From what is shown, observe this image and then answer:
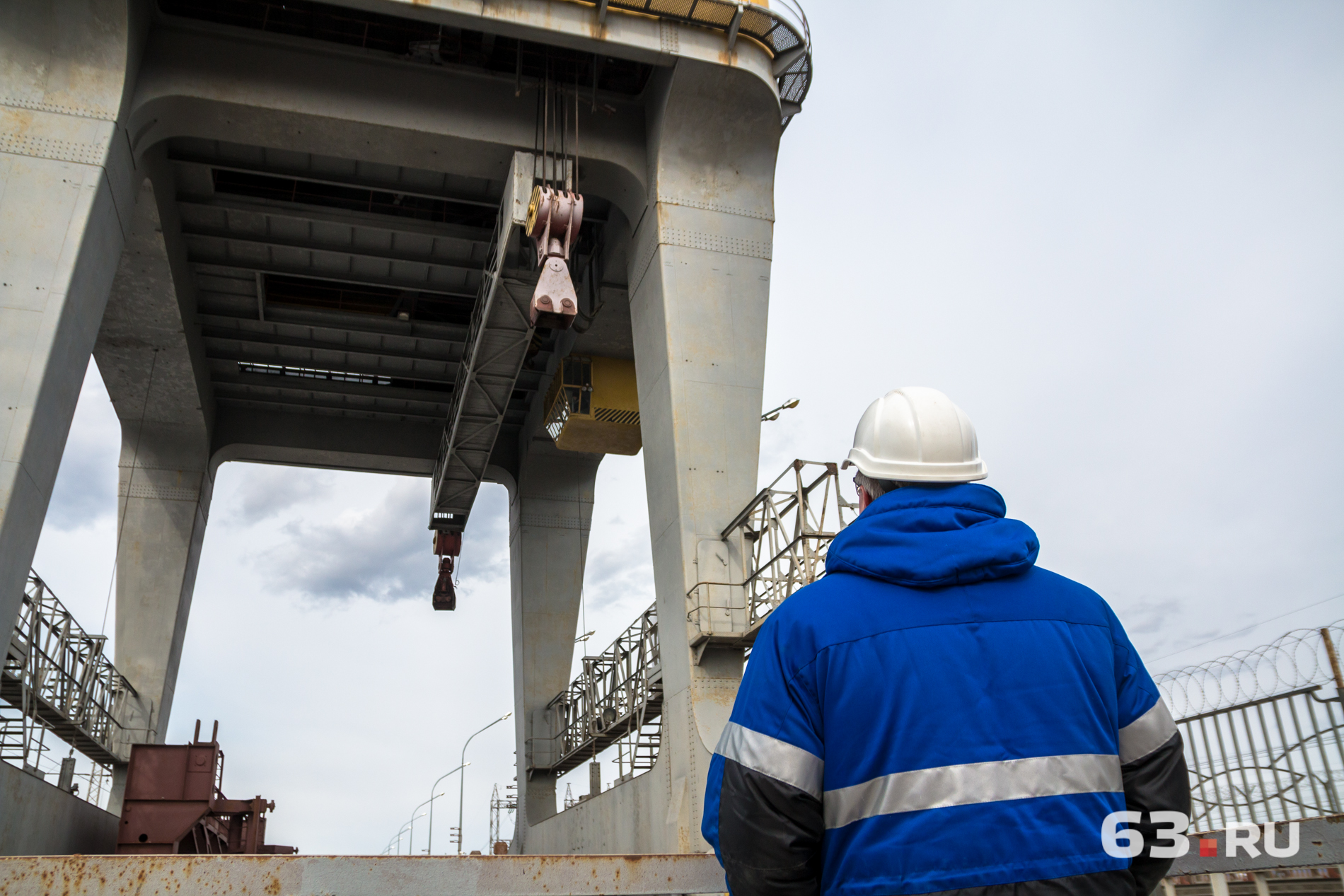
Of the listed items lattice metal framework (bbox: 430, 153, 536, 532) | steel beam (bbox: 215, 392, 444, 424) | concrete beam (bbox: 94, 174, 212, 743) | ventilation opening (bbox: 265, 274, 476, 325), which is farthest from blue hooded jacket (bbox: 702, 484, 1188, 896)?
steel beam (bbox: 215, 392, 444, 424)

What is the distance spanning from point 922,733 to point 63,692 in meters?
22.3

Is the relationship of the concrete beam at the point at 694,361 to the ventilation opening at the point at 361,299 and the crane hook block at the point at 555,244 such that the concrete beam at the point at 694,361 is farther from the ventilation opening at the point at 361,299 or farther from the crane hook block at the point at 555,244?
the ventilation opening at the point at 361,299

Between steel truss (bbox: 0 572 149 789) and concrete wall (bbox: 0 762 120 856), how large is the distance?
114 cm

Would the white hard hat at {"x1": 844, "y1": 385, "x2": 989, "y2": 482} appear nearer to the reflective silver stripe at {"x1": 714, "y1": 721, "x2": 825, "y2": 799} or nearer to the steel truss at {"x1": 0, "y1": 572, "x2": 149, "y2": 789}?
the reflective silver stripe at {"x1": 714, "y1": 721, "x2": 825, "y2": 799}

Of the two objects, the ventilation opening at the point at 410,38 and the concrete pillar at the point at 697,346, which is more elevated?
the ventilation opening at the point at 410,38

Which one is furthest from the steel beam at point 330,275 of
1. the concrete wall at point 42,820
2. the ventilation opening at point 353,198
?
the concrete wall at point 42,820

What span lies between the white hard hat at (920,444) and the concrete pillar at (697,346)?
11215mm

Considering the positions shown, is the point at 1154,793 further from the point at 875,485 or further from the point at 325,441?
the point at 325,441

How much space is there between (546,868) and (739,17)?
1260 centimetres

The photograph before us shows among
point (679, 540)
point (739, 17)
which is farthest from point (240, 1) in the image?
point (679, 540)

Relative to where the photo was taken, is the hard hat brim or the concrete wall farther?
the concrete wall

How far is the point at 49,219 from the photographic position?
12891 millimetres

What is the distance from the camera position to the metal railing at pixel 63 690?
58.3 ft

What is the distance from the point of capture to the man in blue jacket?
208 centimetres
